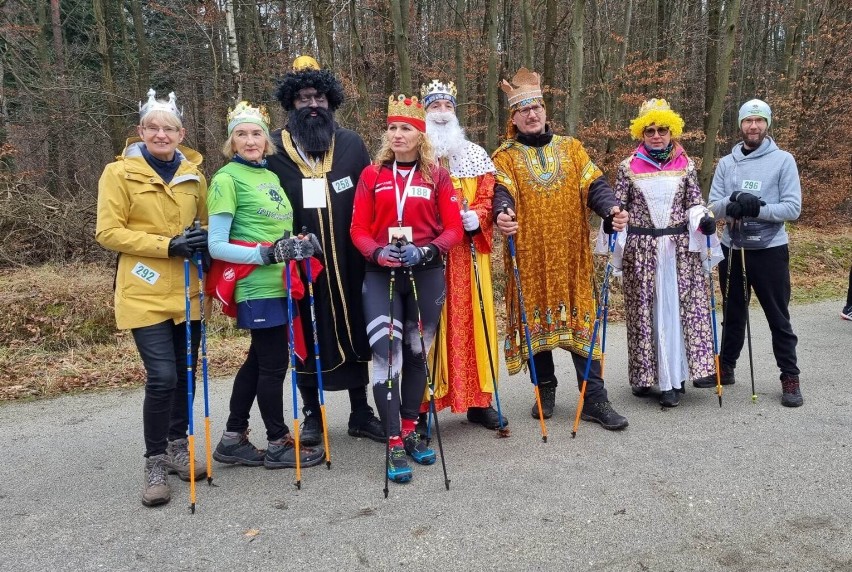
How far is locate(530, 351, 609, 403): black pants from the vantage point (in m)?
4.21

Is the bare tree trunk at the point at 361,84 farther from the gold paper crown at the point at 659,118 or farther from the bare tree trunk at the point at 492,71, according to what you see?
the gold paper crown at the point at 659,118

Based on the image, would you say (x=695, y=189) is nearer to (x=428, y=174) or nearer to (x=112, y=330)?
(x=428, y=174)

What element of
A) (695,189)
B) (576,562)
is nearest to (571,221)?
(695,189)

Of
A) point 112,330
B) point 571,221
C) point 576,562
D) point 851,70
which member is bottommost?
point 576,562

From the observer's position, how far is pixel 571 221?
13.5 ft

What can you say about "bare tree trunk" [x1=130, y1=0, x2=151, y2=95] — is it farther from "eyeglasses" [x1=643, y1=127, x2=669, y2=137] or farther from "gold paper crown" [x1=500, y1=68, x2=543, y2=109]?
"eyeglasses" [x1=643, y1=127, x2=669, y2=137]

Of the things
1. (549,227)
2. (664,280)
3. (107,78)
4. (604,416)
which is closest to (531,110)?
(549,227)

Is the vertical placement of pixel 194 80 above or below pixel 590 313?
above

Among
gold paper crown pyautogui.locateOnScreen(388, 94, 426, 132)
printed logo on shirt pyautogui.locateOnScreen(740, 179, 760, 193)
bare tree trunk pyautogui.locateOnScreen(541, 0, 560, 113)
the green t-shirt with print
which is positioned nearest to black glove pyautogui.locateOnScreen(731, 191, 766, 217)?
printed logo on shirt pyautogui.locateOnScreen(740, 179, 760, 193)

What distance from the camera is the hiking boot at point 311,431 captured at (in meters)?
3.91

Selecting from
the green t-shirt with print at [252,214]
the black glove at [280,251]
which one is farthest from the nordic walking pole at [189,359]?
the black glove at [280,251]

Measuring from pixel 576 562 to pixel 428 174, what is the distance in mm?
2113

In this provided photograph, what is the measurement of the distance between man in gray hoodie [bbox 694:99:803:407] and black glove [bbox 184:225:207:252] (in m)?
3.43

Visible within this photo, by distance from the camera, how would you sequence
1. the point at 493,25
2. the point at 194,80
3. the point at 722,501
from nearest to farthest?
1. the point at 722,501
2. the point at 493,25
3. the point at 194,80
